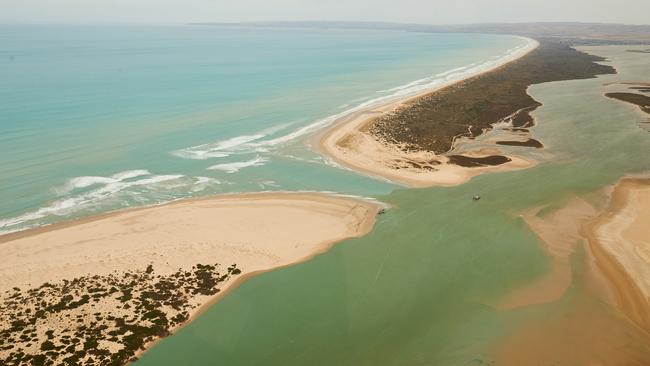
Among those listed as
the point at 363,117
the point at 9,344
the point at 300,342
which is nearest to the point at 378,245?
the point at 300,342

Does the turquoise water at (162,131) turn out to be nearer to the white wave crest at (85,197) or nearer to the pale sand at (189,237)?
the white wave crest at (85,197)

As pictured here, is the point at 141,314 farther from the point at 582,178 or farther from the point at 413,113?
the point at 413,113

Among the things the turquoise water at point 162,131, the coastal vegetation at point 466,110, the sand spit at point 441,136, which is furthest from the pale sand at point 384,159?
the turquoise water at point 162,131

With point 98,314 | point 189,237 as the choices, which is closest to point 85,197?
point 189,237

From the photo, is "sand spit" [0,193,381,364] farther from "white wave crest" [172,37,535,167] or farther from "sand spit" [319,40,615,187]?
"white wave crest" [172,37,535,167]

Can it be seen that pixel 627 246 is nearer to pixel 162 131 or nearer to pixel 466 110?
pixel 466 110

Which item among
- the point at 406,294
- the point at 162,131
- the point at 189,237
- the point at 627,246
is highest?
the point at 162,131

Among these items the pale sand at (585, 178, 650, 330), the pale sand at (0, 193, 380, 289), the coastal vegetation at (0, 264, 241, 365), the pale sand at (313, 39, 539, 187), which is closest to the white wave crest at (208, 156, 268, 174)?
the pale sand at (0, 193, 380, 289)

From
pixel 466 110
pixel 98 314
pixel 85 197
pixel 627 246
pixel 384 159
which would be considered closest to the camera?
pixel 98 314
